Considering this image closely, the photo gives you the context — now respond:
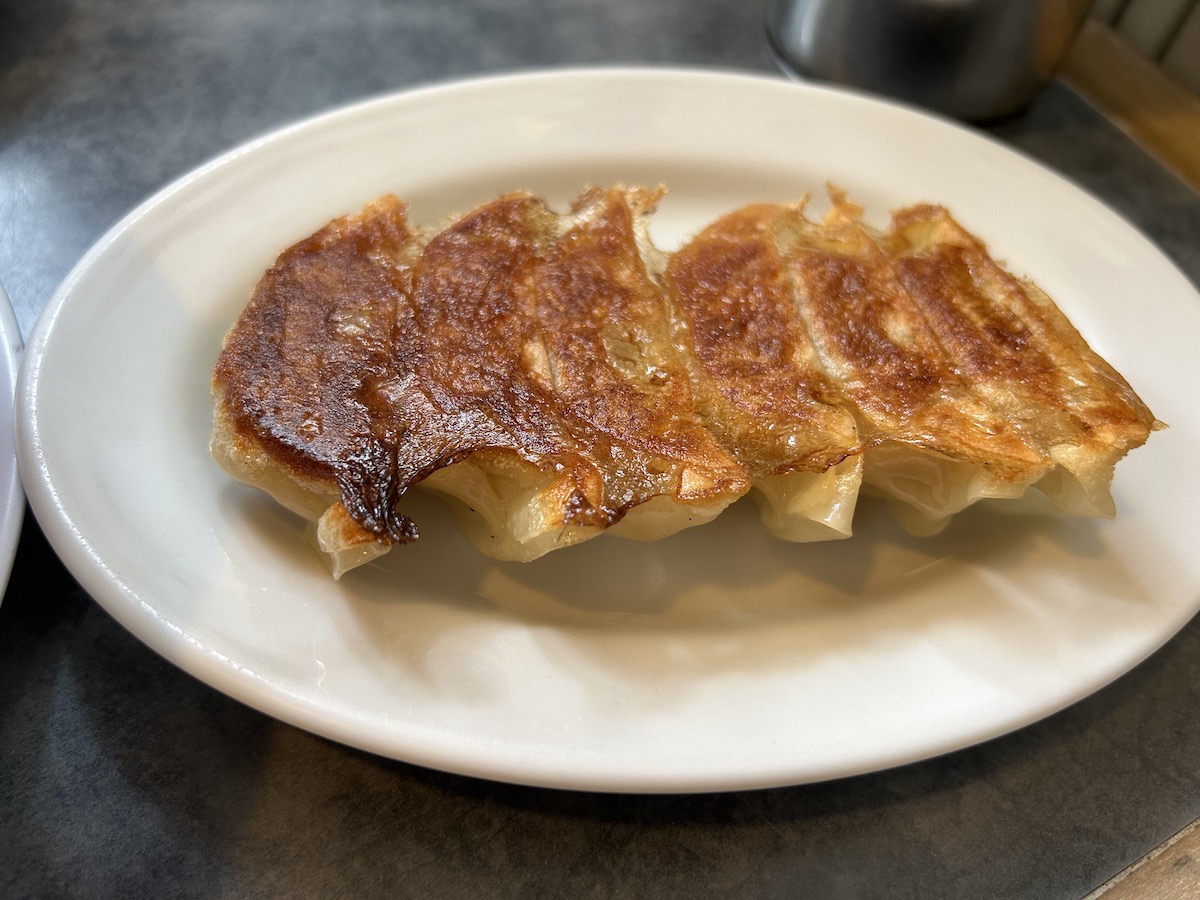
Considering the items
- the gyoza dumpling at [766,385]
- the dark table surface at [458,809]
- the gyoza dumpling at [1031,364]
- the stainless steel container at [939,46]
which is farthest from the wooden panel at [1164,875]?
the stainless steel container at [939,46]

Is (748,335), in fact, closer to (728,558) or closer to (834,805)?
(728,558)

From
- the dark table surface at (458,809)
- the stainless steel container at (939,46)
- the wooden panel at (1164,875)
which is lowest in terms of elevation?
the dark table surface at (458,809)

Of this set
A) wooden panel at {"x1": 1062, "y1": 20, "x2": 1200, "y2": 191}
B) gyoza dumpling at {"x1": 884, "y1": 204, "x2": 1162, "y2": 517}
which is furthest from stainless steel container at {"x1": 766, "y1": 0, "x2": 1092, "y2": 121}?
gyoza dumpling at {"x1": 884, "y1": 204, "x2": 1162, "y2": 517}

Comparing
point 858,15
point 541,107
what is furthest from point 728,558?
point 858,15

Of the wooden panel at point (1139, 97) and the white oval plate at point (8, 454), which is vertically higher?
the wooden panel at point (1139, 97)

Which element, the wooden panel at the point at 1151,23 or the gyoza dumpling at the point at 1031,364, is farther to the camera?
the wooden panel at the point at 1151,23

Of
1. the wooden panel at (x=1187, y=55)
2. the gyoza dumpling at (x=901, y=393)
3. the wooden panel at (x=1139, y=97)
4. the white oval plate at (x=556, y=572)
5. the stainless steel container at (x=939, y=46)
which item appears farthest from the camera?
the wooden panel at (x=1187, y=55)

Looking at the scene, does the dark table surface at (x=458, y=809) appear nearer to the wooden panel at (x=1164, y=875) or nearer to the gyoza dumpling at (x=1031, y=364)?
the wooden panel at (x=1164, y=875)

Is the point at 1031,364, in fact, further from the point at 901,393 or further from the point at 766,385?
the point at 766,385
